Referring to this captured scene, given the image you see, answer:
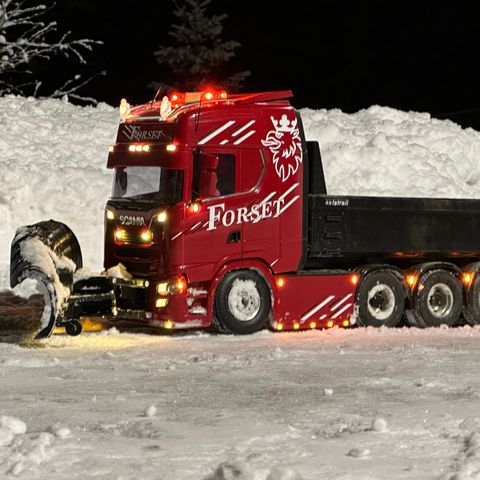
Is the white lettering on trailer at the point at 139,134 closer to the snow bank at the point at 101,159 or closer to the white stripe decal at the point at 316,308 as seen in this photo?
the white stripe decal at the point at 316,308

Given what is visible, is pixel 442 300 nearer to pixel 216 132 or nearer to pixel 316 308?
pixel 316 308

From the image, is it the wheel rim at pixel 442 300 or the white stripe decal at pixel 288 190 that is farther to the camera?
the wheel rim at pixel 442 300

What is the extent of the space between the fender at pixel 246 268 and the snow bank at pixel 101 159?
22.8ft

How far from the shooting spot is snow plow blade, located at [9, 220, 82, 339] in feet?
45.0

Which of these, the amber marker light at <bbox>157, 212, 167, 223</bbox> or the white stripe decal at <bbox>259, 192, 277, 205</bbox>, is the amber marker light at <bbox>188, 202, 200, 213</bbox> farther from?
the white stripe decal at <bbox>259, 192, 277, 205</bbox>

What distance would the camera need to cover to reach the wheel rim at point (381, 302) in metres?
16.2

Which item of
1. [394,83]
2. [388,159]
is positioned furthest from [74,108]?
[394,83]

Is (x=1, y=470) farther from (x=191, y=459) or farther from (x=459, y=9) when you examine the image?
(x=459, y=9)

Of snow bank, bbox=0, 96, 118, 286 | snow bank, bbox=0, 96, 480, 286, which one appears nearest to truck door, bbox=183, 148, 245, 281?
snow bank, bbox=0, 96, 118, 286

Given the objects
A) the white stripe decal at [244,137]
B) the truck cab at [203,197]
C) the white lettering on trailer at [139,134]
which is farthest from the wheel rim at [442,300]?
the white lettering on trailer at [139,134]

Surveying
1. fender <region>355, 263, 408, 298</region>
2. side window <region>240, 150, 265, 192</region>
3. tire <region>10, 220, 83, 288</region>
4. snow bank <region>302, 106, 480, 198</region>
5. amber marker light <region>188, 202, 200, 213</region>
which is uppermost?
snow bank <region>302, 106, 480, 198</region>

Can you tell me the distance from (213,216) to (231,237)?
419 millimetres

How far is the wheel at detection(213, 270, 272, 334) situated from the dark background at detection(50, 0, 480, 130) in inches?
1304

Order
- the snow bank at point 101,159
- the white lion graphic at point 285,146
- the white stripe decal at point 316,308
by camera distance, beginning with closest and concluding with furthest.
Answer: the white lion graphic at point 285,146
the white stripe decal at point 316,308
the snow bank at point 101,159
